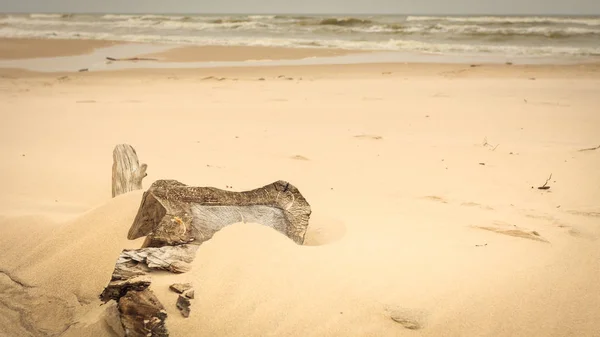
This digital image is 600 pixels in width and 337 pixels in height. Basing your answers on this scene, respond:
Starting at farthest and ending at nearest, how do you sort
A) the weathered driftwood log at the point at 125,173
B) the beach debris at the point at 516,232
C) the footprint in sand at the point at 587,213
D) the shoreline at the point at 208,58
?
the shoreline at the point at 208,58 < the weathered driftwood log at the point at 125,173 < the footprint in sand at the point at 587,213 < the beach debris at the point at 516,232

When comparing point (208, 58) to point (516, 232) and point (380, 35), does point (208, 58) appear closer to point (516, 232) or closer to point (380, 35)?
point (380, 35)

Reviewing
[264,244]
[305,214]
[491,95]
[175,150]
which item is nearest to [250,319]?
[264,244]

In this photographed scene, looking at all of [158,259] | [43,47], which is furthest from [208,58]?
[158,259]

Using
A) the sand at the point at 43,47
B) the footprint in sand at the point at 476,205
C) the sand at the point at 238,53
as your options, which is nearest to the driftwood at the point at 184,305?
the footprint in sand at the point at 476,205

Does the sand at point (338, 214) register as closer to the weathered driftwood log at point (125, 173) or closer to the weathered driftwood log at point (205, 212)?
the weathered driftwood log at point (205, 212)

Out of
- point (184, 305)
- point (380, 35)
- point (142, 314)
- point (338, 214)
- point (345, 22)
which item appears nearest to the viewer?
point (142, 314)

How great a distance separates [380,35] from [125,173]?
21.9m

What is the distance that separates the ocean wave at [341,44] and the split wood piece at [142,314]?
1755 centimetres

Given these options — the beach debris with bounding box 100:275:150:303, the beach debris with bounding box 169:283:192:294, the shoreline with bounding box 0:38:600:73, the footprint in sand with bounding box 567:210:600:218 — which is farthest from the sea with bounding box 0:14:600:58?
the beach debris with bounding box 100:275:150:303

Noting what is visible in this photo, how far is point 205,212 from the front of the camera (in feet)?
10.1

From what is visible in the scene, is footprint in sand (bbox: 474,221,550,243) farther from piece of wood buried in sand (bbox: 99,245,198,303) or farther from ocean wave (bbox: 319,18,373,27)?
ocean wave (bbox: 319,18,373,27)

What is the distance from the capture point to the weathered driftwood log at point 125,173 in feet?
13.4

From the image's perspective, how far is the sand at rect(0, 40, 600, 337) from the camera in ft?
8.65

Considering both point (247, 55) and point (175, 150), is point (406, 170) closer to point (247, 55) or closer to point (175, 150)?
point (175, 150)
